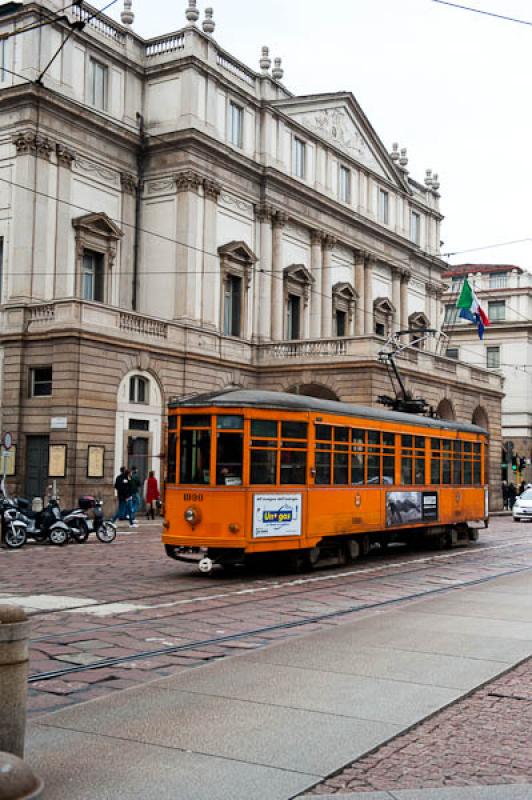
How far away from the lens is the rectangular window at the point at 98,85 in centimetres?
3525

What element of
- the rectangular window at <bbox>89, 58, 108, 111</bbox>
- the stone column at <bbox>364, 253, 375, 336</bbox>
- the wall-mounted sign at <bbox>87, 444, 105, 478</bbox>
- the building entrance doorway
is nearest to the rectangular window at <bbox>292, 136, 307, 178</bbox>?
the stone column at <bbox>364, 253, 375, 336</bbox>

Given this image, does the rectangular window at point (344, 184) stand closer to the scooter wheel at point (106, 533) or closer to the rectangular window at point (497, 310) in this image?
the rectangular window at point (497, 310)

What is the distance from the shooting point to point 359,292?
47.9 m

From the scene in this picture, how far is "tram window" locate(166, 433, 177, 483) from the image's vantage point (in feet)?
52.6

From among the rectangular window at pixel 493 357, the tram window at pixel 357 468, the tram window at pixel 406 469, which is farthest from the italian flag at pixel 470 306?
the rectangular window at pixel 493 357

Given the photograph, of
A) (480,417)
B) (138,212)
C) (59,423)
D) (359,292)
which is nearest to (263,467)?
(59,423)

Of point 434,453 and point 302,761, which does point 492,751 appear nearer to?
point 302,761

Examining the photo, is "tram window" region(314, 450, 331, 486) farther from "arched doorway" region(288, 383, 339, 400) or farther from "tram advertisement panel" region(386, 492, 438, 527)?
"arched doorway" region(288, 383, 339, 400)

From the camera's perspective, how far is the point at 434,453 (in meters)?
21.8

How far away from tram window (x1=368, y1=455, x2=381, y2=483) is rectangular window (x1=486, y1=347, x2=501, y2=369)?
53.4 meters

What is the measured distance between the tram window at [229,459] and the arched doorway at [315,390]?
23.0 meters

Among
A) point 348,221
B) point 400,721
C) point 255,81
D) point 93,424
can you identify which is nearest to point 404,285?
point 348,221

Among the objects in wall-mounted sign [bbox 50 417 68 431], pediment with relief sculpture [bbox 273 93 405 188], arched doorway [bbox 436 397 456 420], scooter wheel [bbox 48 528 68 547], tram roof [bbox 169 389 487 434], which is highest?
pediment with relief sculpture [bbox 273 93 405 188]

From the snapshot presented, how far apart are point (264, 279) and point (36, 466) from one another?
14.6 m
